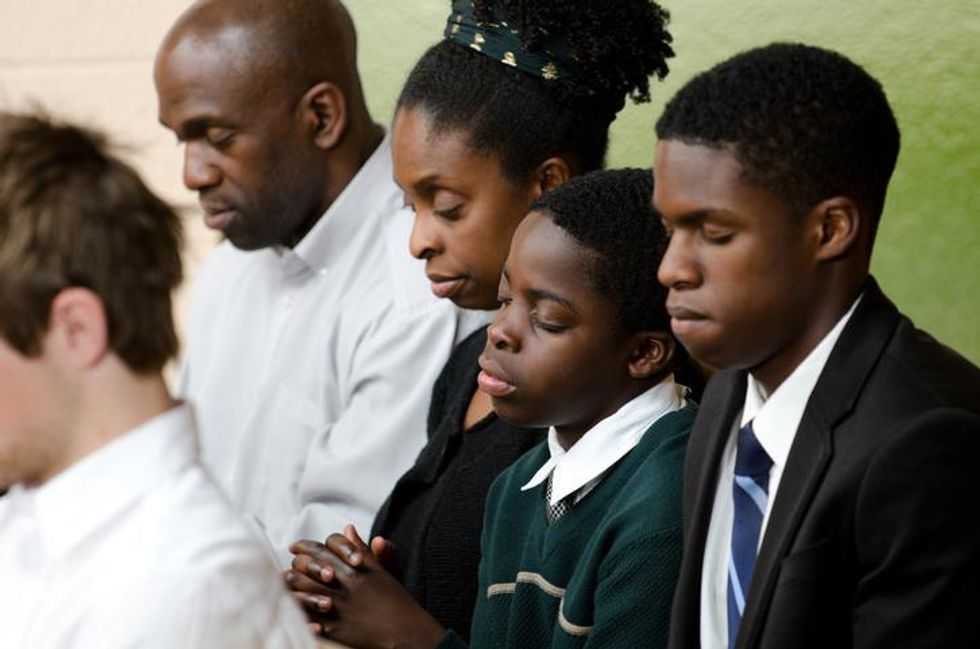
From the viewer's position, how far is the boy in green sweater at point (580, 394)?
2225 millimetres

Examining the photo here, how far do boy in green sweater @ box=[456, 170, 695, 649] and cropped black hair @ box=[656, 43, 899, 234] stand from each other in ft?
1.20

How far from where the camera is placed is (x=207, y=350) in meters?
3.58

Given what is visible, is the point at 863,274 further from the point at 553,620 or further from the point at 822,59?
the point at 553,620

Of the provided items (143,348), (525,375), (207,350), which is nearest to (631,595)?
(525,375)

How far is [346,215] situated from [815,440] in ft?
5.10

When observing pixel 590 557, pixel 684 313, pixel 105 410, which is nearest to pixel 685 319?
pixel 684 313

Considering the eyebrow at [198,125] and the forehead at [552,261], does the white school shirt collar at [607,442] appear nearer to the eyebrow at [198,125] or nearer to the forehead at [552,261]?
the forehead at [552,261]

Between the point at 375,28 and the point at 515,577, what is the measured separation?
1.85 m

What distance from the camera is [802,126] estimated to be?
6.24 feet

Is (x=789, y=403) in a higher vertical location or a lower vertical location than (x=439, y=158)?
lower

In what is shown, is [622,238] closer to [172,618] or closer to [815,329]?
[815,329]

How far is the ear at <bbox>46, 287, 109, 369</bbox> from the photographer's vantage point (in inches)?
60.1

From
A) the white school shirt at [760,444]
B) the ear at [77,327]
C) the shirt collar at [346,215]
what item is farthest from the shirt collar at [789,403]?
the shirt collar at [346,215]

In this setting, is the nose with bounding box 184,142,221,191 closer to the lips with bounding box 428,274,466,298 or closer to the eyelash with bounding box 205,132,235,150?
the eyelash with bounding box 205,132,235,150
